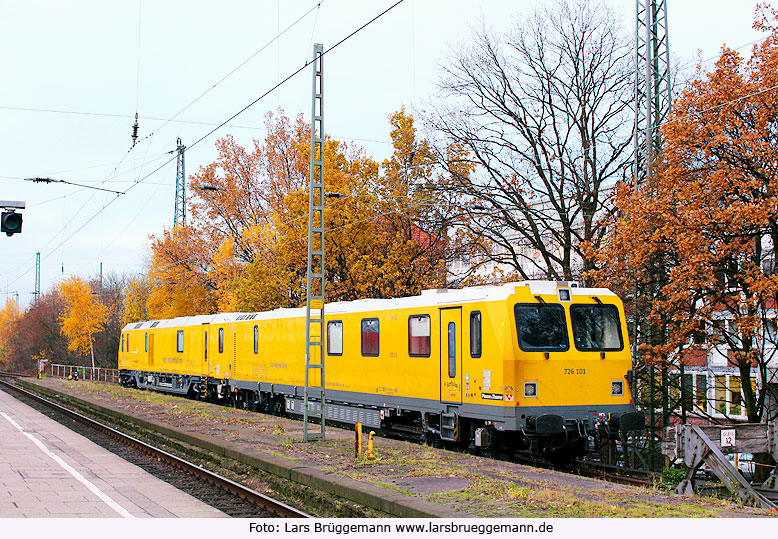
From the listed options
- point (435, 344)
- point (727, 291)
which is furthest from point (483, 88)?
point (435, 344)

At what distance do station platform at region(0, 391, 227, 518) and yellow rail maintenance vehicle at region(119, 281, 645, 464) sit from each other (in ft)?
16.0

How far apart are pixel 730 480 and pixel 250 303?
2500 centimetres

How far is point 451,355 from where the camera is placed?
16281 mm

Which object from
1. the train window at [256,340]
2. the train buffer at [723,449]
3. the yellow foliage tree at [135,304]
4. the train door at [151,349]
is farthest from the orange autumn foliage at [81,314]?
the train buffer at [723,449]

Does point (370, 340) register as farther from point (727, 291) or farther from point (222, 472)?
point (727, 291)

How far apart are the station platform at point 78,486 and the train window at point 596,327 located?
25.6ft

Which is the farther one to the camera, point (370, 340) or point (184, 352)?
point (184, 352)

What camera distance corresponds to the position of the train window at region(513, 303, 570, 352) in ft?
49.4

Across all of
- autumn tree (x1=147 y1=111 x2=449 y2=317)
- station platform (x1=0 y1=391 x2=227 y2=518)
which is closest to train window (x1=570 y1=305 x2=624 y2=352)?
station platform (x1=0 y1=391 x2=227 y2=518)

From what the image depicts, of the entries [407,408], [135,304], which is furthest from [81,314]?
[407,408]

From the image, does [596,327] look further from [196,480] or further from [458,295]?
[196,480]

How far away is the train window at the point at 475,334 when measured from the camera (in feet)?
50.9

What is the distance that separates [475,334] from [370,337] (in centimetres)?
459

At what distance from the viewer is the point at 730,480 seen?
11445 mm
